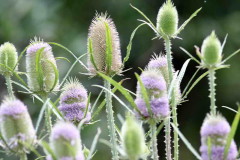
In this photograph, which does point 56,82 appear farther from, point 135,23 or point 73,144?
point 135,23

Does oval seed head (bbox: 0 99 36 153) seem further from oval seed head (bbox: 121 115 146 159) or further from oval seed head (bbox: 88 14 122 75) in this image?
oval seed head (bbox: 88 14 122 75)

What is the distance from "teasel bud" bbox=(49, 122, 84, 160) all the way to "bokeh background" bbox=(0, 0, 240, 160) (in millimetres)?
3364

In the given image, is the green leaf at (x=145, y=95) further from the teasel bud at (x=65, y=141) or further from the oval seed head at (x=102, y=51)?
the oval seed head at (x=102, y=51)

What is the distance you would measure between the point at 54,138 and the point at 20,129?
0.15 m

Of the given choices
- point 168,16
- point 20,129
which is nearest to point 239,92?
point 168,16

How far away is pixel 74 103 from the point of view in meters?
1.76

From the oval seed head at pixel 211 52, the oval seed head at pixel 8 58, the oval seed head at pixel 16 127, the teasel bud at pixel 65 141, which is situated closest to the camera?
the teasel bud at pixel 65 141

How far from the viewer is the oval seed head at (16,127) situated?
55.4 inches

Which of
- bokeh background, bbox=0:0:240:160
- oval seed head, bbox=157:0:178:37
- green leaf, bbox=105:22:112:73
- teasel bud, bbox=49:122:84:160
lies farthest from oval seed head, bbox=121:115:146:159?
bokeh background, bbox=0:0:240:160

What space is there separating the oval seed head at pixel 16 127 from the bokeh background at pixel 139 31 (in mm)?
3222

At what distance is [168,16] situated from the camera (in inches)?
69.7

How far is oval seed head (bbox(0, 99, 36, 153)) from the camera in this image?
4.62 ft

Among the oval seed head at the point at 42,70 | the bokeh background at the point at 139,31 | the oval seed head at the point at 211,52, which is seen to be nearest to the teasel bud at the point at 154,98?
the oval seed head at the point at 211,52

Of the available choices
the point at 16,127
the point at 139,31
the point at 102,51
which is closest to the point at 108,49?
the point at 102,51
